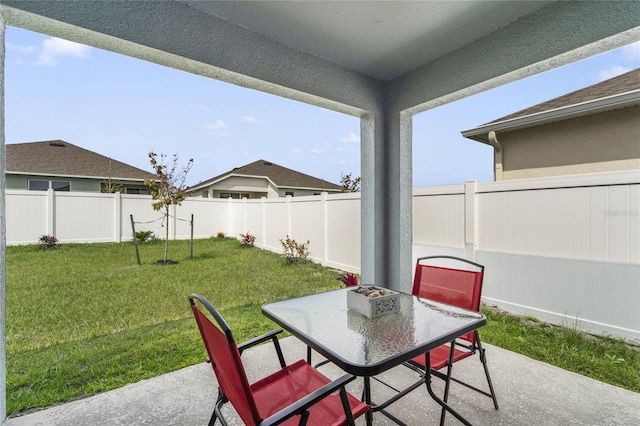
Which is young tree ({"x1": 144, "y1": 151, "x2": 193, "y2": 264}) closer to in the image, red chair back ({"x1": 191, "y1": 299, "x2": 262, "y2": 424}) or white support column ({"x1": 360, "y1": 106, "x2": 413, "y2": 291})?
white support column ({"x1": 360, "y1": 106, "x2": 413, "y2": 291})

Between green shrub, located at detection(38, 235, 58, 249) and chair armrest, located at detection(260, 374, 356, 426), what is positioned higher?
chair armrest, located at detection(260, 374, 356, 426)

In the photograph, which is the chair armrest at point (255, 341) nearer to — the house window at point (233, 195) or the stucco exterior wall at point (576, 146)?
the stucco exterior wall at point (576, 146)

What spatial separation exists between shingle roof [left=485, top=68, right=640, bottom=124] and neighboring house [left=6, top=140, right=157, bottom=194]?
1004 cm

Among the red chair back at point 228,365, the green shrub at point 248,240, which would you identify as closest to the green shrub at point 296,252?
the green shrub at point 248,240

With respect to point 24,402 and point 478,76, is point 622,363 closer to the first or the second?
point 478,76

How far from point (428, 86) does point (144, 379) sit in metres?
3.42

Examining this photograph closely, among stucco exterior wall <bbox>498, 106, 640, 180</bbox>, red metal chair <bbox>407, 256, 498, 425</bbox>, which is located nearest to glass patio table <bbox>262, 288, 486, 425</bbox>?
red metal chair <bbox>407, 256, 498, 425</bbox>

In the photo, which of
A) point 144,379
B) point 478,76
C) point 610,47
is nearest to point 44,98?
point 144,379

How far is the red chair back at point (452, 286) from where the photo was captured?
193 cm

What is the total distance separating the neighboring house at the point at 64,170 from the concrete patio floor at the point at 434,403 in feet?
28.3

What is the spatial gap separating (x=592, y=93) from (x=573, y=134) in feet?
2.19

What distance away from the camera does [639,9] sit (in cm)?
161

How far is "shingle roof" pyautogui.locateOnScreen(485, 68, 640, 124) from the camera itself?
4195 mm

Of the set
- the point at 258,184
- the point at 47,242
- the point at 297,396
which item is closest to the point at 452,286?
the point at 297,396
